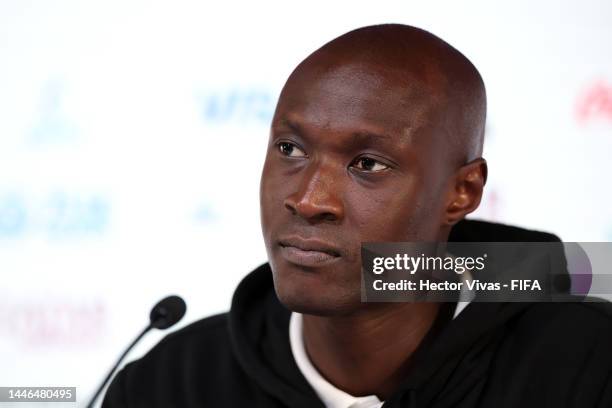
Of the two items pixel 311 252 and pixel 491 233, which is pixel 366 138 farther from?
pixel 491 233

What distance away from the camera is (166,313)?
162 cm

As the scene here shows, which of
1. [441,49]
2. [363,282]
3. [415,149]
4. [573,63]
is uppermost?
[573,63]

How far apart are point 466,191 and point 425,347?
0.28 meters

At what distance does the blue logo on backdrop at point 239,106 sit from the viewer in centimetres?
250

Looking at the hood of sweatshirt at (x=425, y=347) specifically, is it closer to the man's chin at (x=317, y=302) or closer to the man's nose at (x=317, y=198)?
the man's chin at (x=317, y=302)

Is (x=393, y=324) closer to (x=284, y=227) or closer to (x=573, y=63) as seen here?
(x=284, y=227)

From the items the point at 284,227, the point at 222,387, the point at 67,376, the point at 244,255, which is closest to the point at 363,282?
the point at 284,227

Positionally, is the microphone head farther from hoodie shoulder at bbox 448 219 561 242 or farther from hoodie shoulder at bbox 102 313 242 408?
hoodie shoulder at bbox 448 219 561 242

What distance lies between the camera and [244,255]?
254 centimetres

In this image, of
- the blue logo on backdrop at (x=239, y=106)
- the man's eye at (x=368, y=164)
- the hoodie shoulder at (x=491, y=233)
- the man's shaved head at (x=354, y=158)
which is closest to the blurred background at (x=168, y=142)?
the blue logo on backdrop at (x=239, y=106)

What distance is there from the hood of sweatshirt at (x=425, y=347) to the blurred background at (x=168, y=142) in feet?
2.07

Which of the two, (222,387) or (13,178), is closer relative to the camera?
(222,387)

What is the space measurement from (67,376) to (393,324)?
1.18m

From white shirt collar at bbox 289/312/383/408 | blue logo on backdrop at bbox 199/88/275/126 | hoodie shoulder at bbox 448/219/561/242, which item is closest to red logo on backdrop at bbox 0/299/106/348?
blue logo on backdrop at bbox 199/88/275/126
